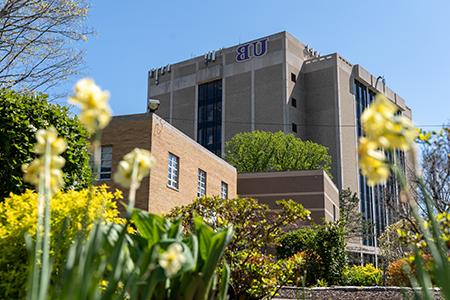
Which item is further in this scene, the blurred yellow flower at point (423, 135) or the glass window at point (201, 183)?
the glass window at point (201, 183)

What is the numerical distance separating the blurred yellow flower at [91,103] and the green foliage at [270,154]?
151 ft

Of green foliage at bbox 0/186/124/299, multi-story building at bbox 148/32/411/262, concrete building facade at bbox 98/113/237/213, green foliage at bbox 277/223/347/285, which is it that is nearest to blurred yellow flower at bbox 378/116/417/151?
green foliage at bbox 0/186/124/299

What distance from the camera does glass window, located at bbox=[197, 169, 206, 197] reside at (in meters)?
23.8

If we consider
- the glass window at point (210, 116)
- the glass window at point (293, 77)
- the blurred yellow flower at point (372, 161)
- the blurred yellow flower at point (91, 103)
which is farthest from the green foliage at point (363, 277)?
the glass window at point (210, 116)

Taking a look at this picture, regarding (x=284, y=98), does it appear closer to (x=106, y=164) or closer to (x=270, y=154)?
(x=270, y=154)

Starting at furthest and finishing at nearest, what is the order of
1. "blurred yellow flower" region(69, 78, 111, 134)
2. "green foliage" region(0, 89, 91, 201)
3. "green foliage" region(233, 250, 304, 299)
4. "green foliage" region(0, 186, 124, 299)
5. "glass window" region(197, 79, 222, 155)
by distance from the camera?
1. "glass window" region(197, 79, 222, 155)
2. "green foliage" region(233, 250, 304, 299)
3. "green foliage" region(0, 89, 91, 201)
4. "green foliage" region(0, 186, 124, 299)
5. "blurred yellow flower" region(69, 78, 111, 134)

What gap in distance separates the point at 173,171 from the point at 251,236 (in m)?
10.9

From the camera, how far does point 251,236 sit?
416 inches

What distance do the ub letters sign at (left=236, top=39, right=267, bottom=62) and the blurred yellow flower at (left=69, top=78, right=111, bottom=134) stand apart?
60.4m

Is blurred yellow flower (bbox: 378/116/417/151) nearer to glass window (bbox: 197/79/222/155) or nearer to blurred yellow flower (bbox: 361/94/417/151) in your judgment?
blurred yellow flower (bbox: 361/94/417/151)

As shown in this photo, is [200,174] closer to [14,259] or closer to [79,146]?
[79,146]

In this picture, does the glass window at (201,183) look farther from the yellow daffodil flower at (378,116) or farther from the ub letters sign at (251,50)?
the ub letters sign at (251,50)

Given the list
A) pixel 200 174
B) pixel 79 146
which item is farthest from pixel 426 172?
pixel 79 146

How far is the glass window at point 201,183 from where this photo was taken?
2384cm
